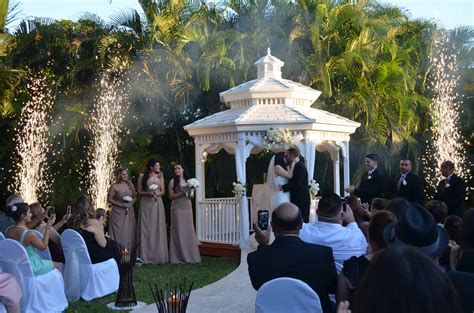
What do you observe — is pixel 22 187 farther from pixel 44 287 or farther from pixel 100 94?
pixel 44 287

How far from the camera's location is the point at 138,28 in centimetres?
1961

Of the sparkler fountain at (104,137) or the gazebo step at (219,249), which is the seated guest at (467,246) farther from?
the sparkler fountain at (104,137)

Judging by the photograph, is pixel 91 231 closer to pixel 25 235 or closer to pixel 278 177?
pixel 25 235

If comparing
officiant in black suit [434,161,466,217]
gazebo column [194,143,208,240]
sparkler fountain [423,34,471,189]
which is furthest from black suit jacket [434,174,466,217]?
sparkler fountain [423,34,471,189]

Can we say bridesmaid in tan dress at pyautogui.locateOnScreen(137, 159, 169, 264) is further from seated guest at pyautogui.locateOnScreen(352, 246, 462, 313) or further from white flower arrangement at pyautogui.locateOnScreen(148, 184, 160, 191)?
seated guest at pyautogui.locateOnScreen(352, 246, 462, 313)

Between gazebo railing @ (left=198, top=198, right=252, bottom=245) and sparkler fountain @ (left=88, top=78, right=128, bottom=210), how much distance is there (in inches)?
199

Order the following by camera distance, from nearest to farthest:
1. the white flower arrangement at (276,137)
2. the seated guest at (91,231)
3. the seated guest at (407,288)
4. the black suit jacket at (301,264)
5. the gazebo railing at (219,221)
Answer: the seated guest at (407,288)
the black suit jacket at (301,264)
the seated guest at (91,231)
the white flower arrangement at (276,137)
the gazebo railing at (219,221)

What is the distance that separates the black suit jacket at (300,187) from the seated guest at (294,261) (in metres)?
6.24

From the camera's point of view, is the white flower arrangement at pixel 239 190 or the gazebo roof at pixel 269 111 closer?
the white flower arrangement at pixel 239 190

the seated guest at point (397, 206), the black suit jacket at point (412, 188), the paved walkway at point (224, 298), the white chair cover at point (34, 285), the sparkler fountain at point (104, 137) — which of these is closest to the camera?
the seated guest at point (397, 206)

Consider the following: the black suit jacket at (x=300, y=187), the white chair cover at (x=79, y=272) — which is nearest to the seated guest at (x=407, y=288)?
the white chair cover at (x=79, y=272)

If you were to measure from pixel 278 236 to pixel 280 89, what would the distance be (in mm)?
9687

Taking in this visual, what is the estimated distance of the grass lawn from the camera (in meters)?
8.40

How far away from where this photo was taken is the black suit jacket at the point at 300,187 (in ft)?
34.9
